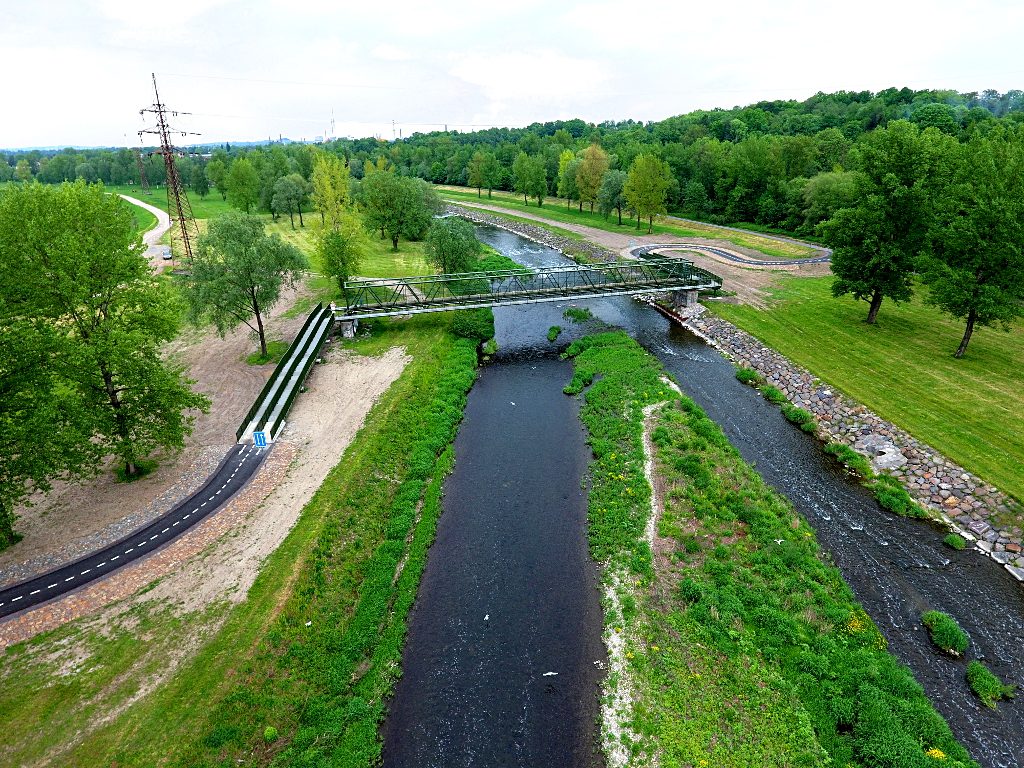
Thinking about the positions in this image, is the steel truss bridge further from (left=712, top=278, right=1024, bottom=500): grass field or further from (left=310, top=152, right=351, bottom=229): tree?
(left=310, top=152, right=351, bottom=229): tree

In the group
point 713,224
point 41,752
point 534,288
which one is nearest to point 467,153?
point 713,224

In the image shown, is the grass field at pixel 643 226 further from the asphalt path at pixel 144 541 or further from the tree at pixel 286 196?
the asphalt path at pixel 144 541

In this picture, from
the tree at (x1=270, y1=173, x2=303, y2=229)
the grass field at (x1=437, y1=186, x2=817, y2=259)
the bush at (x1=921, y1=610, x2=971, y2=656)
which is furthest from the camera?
the tree at (x1=270, y1=173, x2=303, y2=229)

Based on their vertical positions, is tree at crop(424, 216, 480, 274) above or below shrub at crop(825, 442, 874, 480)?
above

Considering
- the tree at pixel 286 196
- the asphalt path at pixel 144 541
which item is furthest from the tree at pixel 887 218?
the tree at pixel 286 196

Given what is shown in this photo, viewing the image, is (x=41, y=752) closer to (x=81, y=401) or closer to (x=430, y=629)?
(x=430, y=629)

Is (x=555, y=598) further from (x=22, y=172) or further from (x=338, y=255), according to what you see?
(x=22, y=172)

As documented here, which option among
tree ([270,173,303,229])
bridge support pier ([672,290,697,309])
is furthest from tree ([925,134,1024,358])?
tree ([270,173,303,229])

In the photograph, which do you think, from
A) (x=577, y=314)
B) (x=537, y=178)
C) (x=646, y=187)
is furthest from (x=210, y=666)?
(x=537, y=178)
